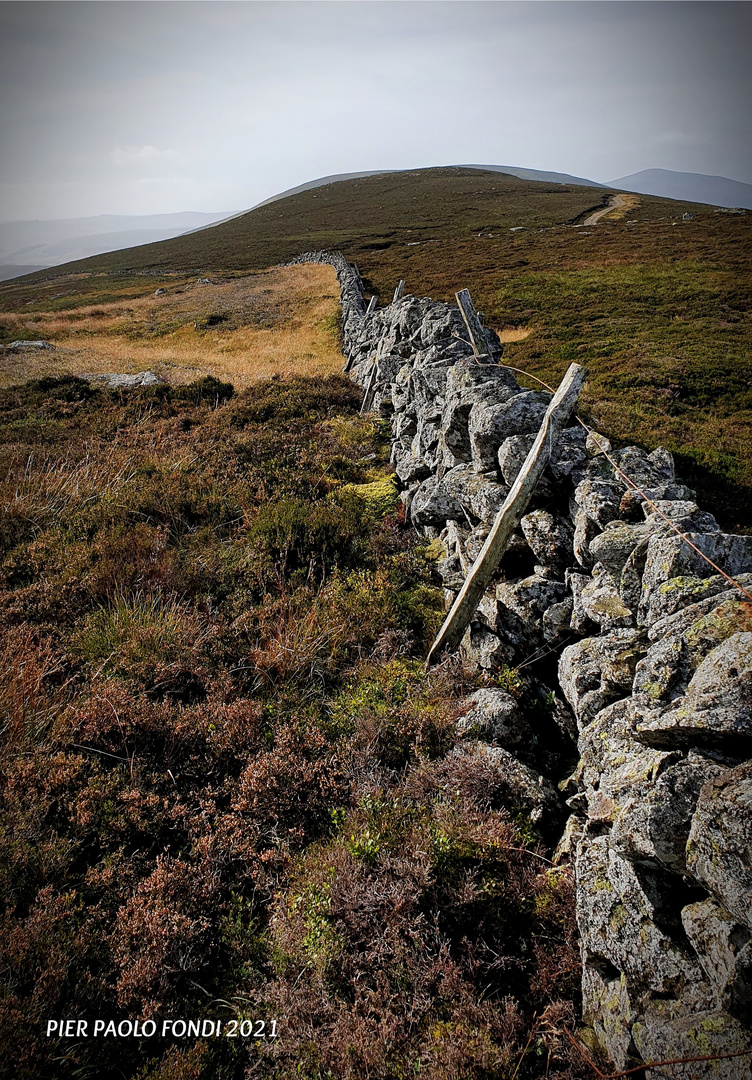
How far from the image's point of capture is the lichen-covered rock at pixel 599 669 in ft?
12.2

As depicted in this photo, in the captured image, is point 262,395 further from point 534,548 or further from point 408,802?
point 408,802

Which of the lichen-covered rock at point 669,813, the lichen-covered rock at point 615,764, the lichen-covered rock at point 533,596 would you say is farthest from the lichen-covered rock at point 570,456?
the lichen-covered rock at point 669,813

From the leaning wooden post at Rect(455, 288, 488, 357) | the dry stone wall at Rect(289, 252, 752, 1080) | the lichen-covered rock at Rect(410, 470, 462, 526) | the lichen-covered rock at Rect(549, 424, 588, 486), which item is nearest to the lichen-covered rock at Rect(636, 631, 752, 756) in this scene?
the dry stone wall at Rect(289, 252, 752, 1080)

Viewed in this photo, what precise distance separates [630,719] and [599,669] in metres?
0.64

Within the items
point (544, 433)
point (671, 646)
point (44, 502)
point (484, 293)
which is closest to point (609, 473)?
point (544, 433)

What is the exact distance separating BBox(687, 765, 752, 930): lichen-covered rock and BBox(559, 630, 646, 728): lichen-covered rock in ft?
3.96

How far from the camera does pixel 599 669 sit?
4012 mm

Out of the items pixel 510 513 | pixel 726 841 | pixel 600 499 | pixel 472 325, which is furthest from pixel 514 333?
pixel 726 841

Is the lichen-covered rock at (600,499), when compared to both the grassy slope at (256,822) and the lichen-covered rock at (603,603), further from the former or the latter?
the grassy slope at (256,822)

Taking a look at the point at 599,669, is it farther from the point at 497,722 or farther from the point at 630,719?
the point at 497,722

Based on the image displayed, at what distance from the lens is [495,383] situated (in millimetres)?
7633

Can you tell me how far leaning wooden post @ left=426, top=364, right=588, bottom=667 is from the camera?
5.29 metres

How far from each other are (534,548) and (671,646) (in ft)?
7.53

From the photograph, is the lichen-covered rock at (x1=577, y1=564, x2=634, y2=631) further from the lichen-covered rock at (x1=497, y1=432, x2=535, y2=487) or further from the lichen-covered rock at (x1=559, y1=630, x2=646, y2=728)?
the lichen-covered rock at (x1=497, y1=432, x2=535, y2=487)
